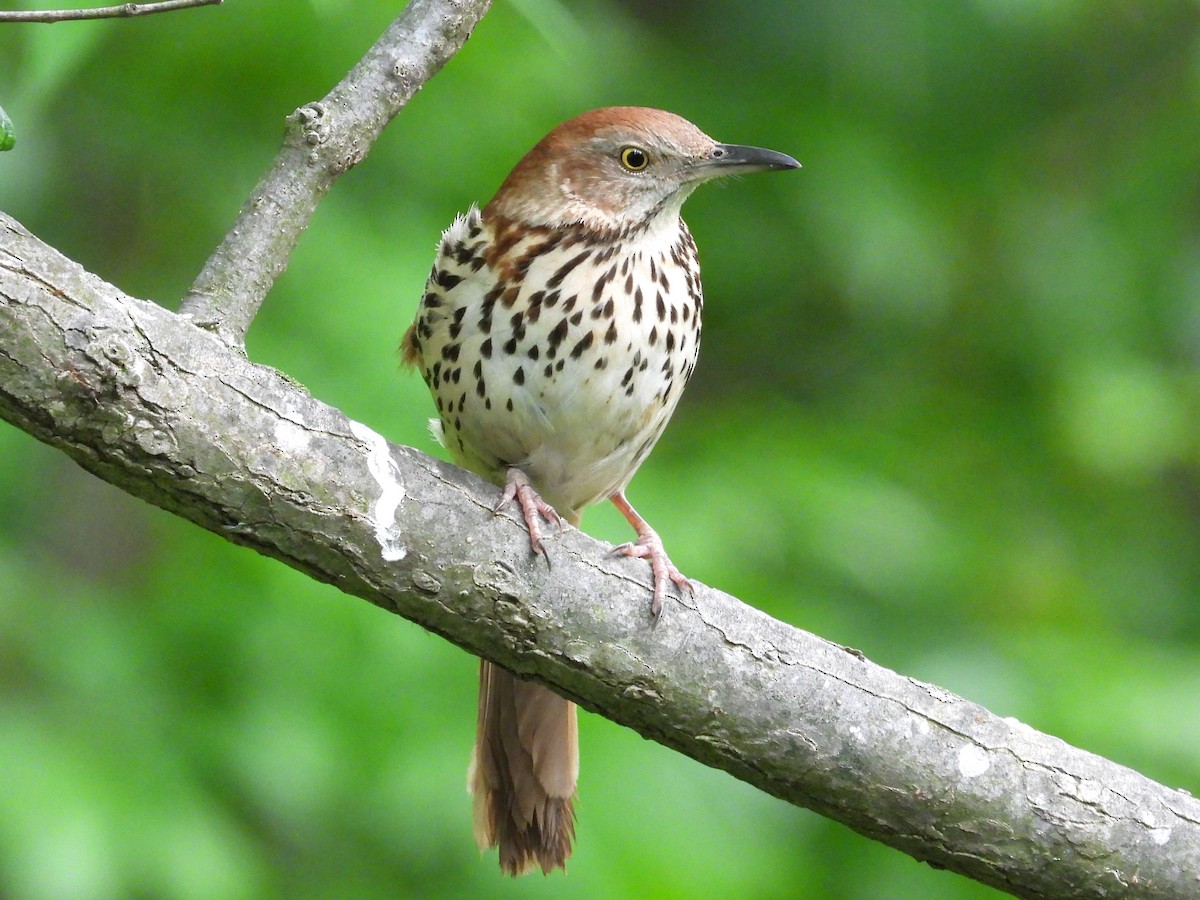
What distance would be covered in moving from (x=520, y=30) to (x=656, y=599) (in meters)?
2.48

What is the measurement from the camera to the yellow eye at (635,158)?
3213 millimetres

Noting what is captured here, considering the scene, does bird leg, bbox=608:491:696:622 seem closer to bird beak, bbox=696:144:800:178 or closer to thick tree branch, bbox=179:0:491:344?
thick tree branch, bbox=179:0:491:344

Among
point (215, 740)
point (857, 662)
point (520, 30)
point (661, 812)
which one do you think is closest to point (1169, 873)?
point (857, 662)

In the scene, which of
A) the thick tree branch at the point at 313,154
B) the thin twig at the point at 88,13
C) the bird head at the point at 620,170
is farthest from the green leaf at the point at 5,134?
the bird head at the point at 620,170

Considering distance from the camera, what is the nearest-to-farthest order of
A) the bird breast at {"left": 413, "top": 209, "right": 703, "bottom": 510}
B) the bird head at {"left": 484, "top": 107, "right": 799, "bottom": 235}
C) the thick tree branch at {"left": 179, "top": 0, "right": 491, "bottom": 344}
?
the thick tree branch at {"left": 179, "top": 0, "right": 491, "bottom": 344} < the bird breast at {"left": 413, "top": 209, "right": 703, "bottom": 510} < the bird head at {"left": 484, "top": 107, "right": 799, "bottom": 235}

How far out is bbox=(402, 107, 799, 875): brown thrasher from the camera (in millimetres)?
2979

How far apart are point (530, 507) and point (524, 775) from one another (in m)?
0.97

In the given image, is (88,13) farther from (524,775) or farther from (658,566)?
(524,775)

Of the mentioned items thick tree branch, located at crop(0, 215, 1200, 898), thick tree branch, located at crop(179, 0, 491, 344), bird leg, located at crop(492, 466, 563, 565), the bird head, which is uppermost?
the bird head

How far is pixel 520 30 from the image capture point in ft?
14.3

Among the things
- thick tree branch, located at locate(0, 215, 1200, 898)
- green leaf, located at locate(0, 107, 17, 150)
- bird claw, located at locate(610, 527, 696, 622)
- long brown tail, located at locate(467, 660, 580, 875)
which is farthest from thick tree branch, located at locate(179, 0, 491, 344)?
long brown tail, located at locate(467, 660, 580, 875)

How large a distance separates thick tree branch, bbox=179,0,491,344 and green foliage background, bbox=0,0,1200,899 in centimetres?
22

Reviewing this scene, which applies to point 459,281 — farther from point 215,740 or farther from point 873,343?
point 873,343

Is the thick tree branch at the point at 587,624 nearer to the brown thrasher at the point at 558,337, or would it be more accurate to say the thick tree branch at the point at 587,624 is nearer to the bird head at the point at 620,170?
the brown thrasher at the point at 558,337
